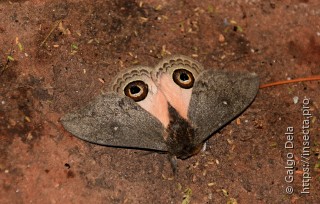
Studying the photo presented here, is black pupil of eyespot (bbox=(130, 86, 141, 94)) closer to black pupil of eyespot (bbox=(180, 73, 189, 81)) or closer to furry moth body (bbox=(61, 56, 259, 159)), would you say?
furry moth body (bbox=(61, 56, 259, 159))

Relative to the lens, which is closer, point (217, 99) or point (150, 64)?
point (217, 99)

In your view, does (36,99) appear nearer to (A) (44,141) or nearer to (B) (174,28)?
(A) (44,141)

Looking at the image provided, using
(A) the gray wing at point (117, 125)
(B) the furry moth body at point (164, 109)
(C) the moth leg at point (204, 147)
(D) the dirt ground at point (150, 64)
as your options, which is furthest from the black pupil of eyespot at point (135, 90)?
(C) the moth leg at point (204, 147)

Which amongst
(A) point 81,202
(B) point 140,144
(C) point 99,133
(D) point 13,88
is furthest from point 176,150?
(D) point 13,88

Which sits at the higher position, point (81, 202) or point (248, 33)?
point (248, 33)

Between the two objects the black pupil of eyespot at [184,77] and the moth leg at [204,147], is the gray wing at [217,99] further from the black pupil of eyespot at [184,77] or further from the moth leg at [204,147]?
the moth leg at [204,147]

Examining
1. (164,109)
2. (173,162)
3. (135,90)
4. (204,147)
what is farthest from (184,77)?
(173,162)

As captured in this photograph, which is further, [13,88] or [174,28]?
[174,28]

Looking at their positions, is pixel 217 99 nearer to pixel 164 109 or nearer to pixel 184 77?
pixel 184 77

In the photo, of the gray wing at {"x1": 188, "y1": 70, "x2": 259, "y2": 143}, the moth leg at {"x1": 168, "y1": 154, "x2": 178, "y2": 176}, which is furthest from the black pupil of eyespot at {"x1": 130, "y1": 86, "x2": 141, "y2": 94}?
the moth leg at {"x1": 168, "y1": 154, "x2": 178, "y2": 176}
